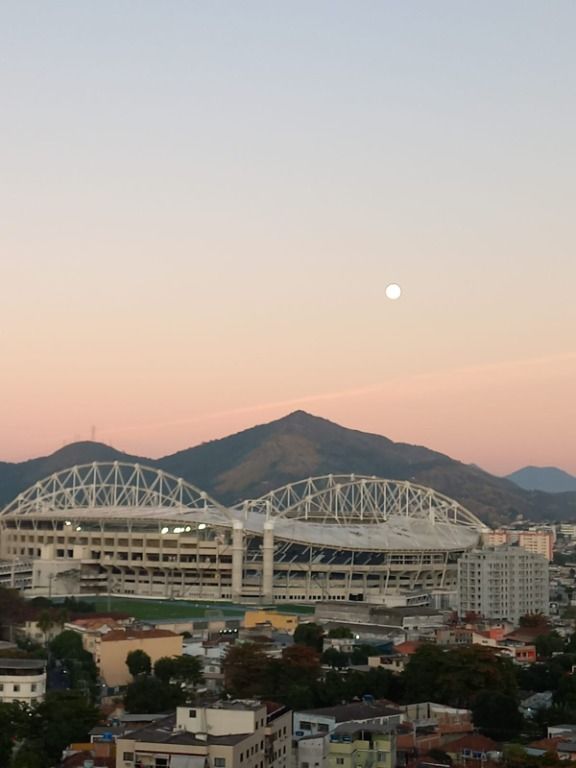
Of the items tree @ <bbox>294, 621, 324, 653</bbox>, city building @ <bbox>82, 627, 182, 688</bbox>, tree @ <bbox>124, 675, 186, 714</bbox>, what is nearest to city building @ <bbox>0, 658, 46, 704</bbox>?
tree @ <bbox>124, 675, 186, 714</bbox>

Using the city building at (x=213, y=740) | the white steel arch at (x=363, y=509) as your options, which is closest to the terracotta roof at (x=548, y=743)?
the city building at (x=213, y=740)

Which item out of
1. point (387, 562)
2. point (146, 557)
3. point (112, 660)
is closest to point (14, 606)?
point (112, 660)

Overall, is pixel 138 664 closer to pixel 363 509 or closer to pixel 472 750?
pixel 472 750

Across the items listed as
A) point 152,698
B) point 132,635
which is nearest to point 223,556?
point 132,635

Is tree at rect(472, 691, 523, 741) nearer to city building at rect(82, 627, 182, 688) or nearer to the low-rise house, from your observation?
the low-rise house

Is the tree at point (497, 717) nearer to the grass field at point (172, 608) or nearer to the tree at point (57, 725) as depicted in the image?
the tree at point (57, 725)

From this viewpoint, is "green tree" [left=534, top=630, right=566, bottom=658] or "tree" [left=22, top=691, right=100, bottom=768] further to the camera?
"green tree" [left=534, top=630, right=566, bottom=658]
